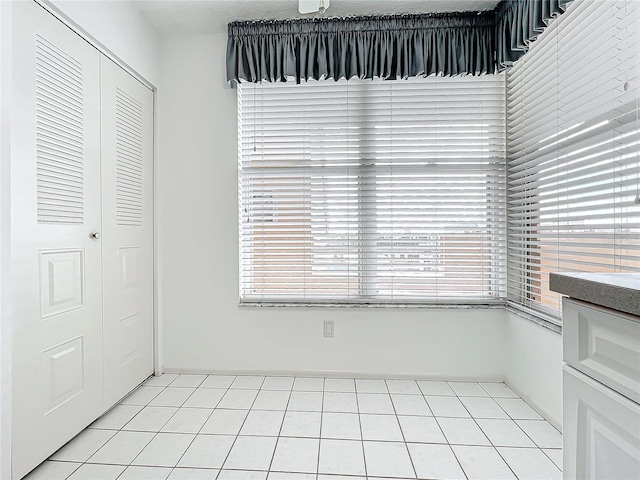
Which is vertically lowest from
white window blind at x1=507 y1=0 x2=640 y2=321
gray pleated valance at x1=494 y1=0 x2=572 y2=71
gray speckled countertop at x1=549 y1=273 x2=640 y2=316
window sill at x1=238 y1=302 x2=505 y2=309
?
window sill at x1=238 y1=302 x2=505 y2=309

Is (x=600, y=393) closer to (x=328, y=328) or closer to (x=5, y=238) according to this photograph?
(x=328, y=328)

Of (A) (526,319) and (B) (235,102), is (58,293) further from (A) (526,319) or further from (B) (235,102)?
(A) (526,319)

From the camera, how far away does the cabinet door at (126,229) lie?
6.68 feet

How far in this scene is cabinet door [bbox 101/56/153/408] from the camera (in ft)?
6.68

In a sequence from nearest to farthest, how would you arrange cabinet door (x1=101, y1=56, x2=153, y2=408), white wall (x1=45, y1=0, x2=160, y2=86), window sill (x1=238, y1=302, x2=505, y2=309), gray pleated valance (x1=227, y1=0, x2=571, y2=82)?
1. white wall (x1=45, y1=0, x2=160, y2=86)
2. cabinet door (x1=101, y1=56, x2=153, y2=408)
3. gray pleated valance (x1=227, y1=0, x2=571, y2=82)
4. window sill (x1=238, y1=302, x2=505, y2=309)

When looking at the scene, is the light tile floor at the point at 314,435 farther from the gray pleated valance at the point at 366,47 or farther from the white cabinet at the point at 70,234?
the gray pleated valance at the point at 366,47

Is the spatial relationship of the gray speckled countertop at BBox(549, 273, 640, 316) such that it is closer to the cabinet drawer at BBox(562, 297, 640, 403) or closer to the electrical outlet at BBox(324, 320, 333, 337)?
the cabinet drawer at BBox(562, 297, 640, 403)

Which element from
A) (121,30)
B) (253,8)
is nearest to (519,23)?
(253,8)

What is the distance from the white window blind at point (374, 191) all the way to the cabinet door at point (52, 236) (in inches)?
37.8

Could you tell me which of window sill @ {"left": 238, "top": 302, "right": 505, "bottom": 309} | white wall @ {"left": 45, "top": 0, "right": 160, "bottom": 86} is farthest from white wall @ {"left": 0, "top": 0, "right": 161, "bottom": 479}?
window sill @ {"left": 238, "top": 302, "right": 505, "bottom": 309}

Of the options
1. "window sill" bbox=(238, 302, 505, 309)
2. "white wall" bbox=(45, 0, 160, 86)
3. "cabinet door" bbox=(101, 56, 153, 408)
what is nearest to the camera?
"white wall" bbox=(45, 0, 160, 86)

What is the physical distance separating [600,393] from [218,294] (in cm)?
225

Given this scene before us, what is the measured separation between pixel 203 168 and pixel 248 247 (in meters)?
0.66

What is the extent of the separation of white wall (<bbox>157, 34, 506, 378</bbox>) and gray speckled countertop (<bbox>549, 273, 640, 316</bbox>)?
5.40 ft
